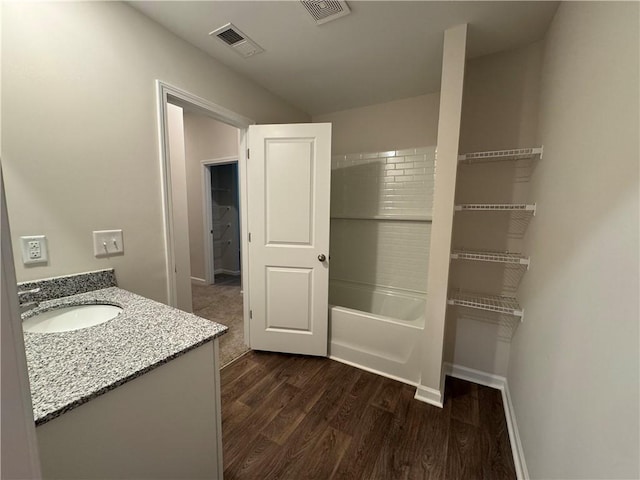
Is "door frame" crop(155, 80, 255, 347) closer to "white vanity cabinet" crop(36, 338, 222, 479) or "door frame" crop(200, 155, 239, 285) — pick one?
"white vanity cabinet" crop(36, 338, 222, 479)

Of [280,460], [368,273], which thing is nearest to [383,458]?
[280,460]

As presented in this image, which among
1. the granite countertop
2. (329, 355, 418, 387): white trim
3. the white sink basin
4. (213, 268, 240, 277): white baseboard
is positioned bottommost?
(329, 355, 418, 387): white trim

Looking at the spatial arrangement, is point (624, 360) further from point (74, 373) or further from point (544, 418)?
point (74, 373)

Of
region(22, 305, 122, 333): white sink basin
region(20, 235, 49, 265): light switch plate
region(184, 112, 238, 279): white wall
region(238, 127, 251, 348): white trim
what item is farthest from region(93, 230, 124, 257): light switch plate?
region(184, 112, 238, 279): white wall

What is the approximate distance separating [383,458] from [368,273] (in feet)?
5.20

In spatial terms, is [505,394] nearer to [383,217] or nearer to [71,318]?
[383,217]

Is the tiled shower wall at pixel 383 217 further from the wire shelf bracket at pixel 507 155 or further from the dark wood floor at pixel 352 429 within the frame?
the dark wood floor at pixel 352 429

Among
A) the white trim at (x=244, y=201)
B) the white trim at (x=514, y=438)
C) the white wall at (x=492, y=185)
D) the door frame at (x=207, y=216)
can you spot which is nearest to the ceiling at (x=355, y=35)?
the white wall at (x=492, y=185)

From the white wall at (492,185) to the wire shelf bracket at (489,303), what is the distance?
0.05 m

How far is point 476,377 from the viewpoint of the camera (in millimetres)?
1925

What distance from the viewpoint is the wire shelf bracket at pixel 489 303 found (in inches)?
62.9

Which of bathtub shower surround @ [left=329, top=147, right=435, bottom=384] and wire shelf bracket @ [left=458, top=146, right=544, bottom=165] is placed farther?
bathtub shower surround @ [left=329, top=147, right=435, bottom=384]

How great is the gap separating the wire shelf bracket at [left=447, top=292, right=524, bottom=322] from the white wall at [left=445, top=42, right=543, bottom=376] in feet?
0.17

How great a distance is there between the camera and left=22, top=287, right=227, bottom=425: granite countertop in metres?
0.60
